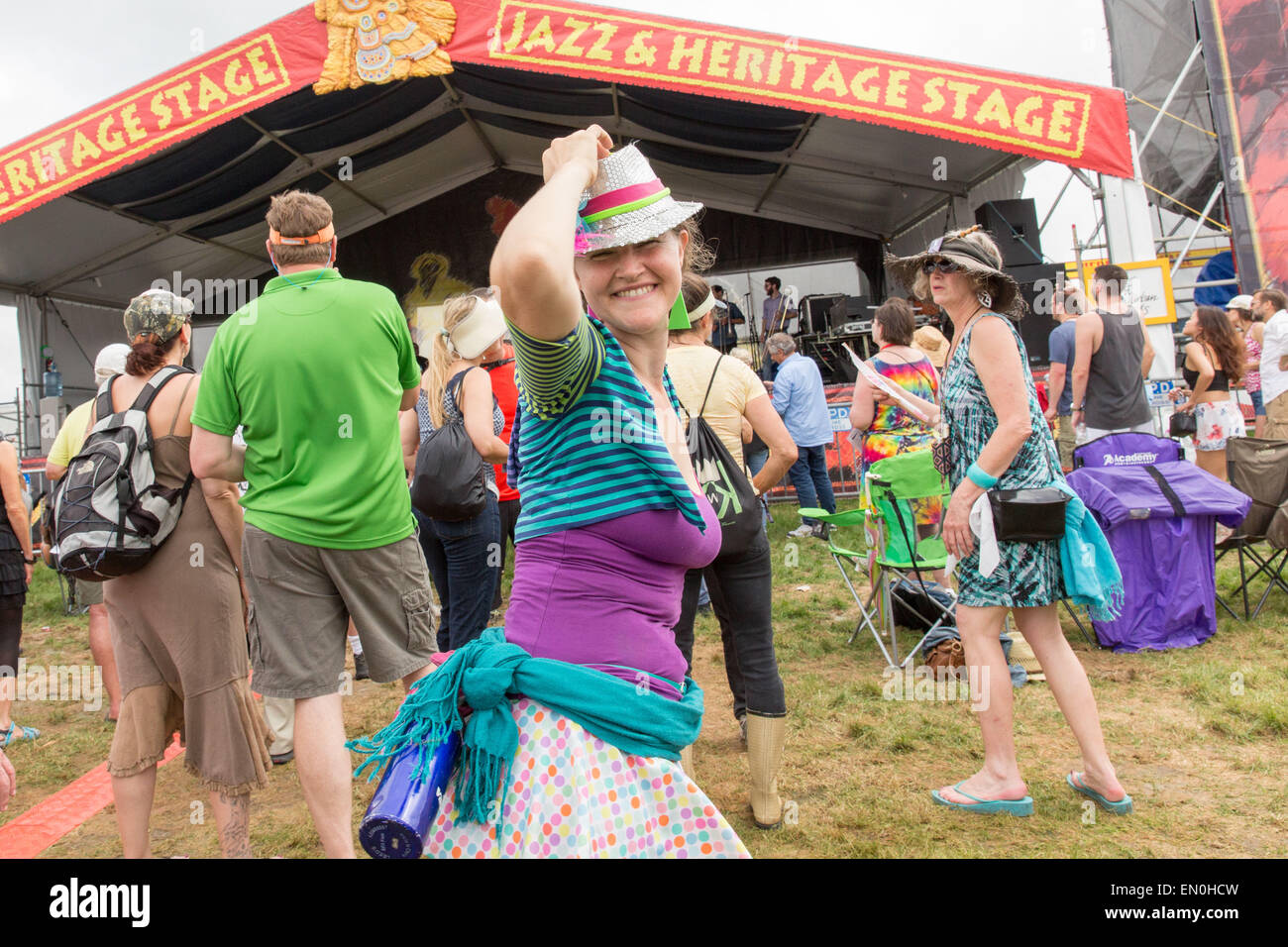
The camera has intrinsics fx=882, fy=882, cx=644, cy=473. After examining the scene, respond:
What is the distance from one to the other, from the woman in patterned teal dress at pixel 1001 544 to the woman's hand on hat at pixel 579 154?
1.93 meters

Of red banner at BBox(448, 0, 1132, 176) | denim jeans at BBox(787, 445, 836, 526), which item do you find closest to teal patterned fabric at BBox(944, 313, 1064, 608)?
denim jeans at BBox(787, 445, 836, 526)

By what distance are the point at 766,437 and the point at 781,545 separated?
15.8 ft

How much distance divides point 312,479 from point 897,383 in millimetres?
3476

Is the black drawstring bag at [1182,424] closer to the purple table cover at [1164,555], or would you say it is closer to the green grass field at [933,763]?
the green grass field at [933,763]

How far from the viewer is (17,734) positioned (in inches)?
175

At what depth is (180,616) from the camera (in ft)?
8.18

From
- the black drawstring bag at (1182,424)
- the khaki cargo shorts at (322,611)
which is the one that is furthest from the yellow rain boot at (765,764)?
the black drawstring bag at (1182,424)

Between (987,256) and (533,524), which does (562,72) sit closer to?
(987,256)

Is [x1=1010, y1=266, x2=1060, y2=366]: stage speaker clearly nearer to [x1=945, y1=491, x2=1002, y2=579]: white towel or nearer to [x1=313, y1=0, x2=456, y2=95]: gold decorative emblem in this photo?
[x1=313, y1=0, x2=456, y2=95]: gold decorative emblem

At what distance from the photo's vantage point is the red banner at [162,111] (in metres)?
8.44

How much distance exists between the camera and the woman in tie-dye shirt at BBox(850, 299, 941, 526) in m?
5.00

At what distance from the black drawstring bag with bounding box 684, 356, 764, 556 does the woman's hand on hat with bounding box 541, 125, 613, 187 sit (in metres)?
1.58
